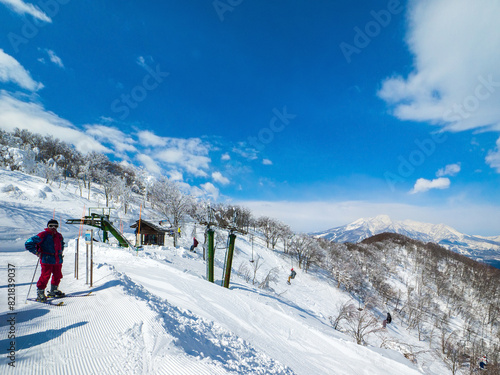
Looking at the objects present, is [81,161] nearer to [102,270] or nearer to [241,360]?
[102,270]

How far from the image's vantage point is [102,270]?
6957 mm

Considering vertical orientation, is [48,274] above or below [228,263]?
above

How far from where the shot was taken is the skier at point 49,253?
4680 mm

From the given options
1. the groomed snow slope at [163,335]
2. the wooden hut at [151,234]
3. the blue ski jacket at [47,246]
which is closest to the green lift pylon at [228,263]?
the groomed snow slope at [163,335]

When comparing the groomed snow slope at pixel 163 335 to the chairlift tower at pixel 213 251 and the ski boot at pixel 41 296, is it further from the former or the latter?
the chairlift tower at pixel 213 251

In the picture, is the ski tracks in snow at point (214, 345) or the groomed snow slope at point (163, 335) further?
the ski tracks in snow at point (214, 345)

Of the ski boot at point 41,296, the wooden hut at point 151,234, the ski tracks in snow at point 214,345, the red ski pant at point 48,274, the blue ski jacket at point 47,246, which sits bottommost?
the wooden hut at point 151,234

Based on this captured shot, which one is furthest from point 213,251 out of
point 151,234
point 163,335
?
point 151,234

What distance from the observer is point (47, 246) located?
4.86 m

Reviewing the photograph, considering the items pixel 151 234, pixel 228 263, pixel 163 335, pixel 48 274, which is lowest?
pixel 151 234

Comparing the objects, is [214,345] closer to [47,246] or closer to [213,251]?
[47,246]

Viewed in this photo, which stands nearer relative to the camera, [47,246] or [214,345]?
[214,345]

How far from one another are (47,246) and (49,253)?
18 cm

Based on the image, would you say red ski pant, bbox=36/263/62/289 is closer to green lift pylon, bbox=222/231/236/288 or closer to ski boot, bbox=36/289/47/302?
ski boot, bbox=36/289/47/302
